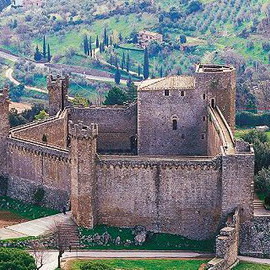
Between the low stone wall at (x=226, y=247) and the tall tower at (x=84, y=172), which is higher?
the tall tower at (x=84, y=172)

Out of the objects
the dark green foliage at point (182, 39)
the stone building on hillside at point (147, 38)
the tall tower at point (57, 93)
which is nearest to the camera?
the tall tower at point (57, 93)

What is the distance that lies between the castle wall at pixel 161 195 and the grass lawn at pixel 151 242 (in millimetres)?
438

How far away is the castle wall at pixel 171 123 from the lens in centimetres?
7400

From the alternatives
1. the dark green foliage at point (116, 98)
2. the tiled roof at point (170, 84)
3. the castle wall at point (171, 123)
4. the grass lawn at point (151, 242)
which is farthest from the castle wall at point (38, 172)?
the dark green foliage at point (116, 98)

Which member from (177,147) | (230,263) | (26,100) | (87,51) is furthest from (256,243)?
(87,51)

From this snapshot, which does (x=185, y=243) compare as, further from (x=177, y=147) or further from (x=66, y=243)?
(x=177, y=147)

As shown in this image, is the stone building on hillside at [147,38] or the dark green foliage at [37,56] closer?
the stone building on hillside at [147,38]

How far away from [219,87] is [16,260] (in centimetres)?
2406

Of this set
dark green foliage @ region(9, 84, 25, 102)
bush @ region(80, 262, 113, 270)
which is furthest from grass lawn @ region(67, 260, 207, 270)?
dark green foliage @ region(9, 84, 25, 102)

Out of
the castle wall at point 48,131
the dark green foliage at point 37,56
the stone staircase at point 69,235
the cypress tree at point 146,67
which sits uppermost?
the castle wall at point 48,131

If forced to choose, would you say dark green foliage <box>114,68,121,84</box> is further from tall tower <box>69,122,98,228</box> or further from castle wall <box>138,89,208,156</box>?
tall tower <box>69,122,98,228</box>

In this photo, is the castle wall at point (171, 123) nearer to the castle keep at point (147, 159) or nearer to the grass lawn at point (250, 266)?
the castle keep at point (147, 159)

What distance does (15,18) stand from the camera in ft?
634

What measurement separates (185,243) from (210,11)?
104 m
